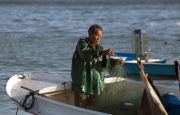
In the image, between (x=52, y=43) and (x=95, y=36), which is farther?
(x=52, y=43)

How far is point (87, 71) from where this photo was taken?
972 cm

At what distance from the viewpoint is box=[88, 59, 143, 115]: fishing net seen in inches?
387

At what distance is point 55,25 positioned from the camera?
35.2m

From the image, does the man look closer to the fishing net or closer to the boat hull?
the fishing net

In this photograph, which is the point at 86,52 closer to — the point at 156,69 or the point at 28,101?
the point at 28,101

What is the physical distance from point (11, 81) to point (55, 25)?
24.1 meters

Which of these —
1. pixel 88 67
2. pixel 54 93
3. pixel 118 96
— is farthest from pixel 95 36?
pixel 54 93

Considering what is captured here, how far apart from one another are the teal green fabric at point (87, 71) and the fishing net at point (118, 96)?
129mm

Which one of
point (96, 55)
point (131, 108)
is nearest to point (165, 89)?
point (131, 108)

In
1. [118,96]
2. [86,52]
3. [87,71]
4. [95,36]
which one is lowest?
[118,96]

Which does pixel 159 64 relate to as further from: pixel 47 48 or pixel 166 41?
pixel 166 41

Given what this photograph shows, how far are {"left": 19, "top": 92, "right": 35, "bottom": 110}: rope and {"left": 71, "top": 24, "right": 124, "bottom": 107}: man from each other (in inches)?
23.5

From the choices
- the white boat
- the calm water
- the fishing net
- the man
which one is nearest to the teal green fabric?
the man

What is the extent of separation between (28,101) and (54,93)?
535 millimetres
